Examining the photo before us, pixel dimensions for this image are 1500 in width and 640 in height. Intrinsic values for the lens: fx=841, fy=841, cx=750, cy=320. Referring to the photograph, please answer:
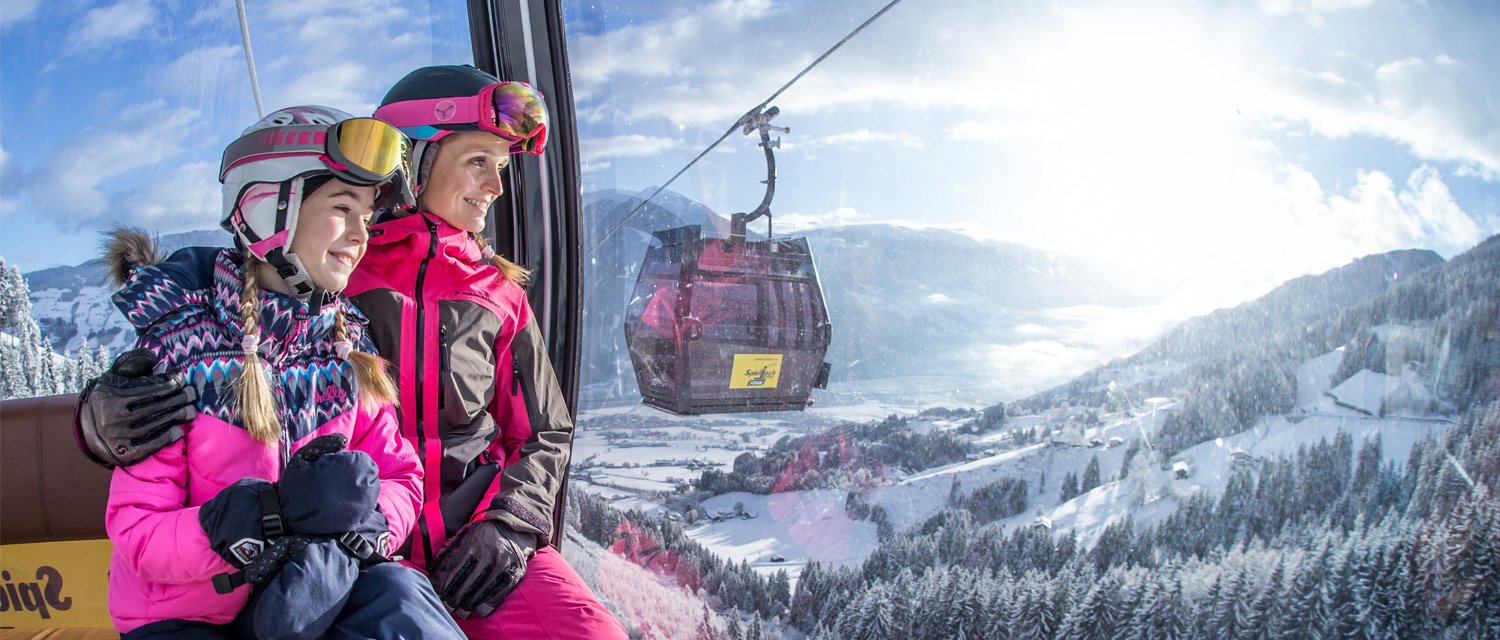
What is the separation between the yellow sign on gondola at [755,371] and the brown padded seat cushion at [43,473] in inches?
82.0

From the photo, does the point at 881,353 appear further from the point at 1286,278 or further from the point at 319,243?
the point at 319,243

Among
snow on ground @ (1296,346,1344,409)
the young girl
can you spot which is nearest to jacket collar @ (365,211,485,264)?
the young girl

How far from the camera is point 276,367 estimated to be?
1.27m

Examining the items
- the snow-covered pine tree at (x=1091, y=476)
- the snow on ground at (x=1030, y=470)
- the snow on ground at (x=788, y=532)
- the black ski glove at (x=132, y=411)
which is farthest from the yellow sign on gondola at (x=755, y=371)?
the black ski glove at (x=132, y=411)

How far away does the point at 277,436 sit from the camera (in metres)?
1.21

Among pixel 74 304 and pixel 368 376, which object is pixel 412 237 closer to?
pixel 368 376

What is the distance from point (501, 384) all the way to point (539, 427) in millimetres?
119

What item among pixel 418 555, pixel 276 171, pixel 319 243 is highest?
pixel 276 171

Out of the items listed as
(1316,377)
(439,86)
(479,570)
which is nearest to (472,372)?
(479,570)

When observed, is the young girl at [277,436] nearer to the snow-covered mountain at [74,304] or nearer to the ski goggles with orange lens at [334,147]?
the ski goggles with orange lens at [334,147]

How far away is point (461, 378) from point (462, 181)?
1.33 ft

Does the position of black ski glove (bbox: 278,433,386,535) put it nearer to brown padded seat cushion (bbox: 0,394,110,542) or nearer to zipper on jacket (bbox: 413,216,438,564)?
zipper on jacket (bbox: 413,216,438,564)

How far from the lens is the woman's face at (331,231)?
128 cm

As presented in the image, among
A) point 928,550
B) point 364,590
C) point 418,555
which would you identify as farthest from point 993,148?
point 364,590
